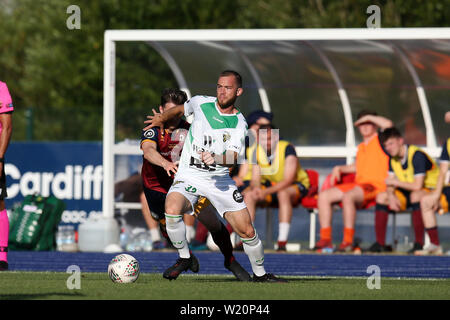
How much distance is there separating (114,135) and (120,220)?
1437mm

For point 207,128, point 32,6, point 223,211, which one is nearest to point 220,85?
point 207,128

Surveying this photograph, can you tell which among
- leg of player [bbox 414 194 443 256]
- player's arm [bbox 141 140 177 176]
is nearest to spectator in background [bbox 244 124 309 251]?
leg of player [bbox 414 194 443 256]

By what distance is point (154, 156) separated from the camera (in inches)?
386

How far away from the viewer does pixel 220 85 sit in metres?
8.99

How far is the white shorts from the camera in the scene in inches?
357

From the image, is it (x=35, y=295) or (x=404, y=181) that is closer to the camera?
(x=35, y=295)

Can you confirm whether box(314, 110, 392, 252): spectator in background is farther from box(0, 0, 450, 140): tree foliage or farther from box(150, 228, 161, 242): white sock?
box(0, 0, 450, 140): tree foliage

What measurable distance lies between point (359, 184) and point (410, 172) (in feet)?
2.30

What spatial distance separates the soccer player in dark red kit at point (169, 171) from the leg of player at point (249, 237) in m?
0.23

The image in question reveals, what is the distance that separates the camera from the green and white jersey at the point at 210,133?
905cm

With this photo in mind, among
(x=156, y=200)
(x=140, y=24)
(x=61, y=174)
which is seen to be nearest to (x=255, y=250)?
(x=156, y=200)

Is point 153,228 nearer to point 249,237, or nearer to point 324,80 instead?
point 324,80

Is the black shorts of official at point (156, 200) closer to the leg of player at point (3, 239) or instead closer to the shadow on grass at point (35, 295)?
the leg of player at point (3, 239)
